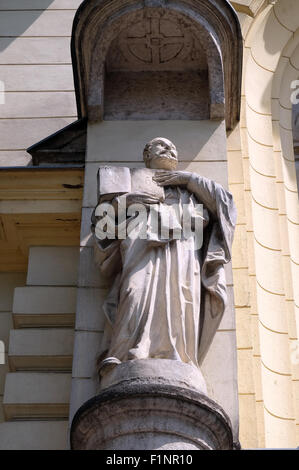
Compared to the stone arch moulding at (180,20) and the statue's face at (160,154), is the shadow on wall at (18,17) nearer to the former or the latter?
the stone arch moulding at (180,20)

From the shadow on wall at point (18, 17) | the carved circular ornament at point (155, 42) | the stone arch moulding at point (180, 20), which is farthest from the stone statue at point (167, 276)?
the shadow on wall at point (18, 17)

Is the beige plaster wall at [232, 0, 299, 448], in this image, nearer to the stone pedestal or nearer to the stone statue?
the stone statue

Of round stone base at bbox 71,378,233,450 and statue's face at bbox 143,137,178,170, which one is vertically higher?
statue's face at bbox 143,137,178,170

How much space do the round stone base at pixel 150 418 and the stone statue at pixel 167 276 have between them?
33 centimetres

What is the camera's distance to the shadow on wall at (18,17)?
988 centimetres

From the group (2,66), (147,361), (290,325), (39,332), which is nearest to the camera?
(147,361)

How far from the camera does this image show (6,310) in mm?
7906

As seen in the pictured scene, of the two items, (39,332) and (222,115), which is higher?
(222,115)

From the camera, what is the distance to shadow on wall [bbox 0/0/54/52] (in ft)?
32.4

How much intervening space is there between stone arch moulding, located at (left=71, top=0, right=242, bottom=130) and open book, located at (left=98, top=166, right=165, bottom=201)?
0.99 m

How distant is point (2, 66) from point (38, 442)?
393cm

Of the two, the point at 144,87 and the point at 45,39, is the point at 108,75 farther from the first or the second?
the point at 45,39

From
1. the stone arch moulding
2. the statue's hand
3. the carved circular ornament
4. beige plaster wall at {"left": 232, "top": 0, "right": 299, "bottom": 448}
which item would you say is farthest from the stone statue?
the carved circular ornament

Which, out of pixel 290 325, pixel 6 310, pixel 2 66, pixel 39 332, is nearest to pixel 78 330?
pixel 39 332
